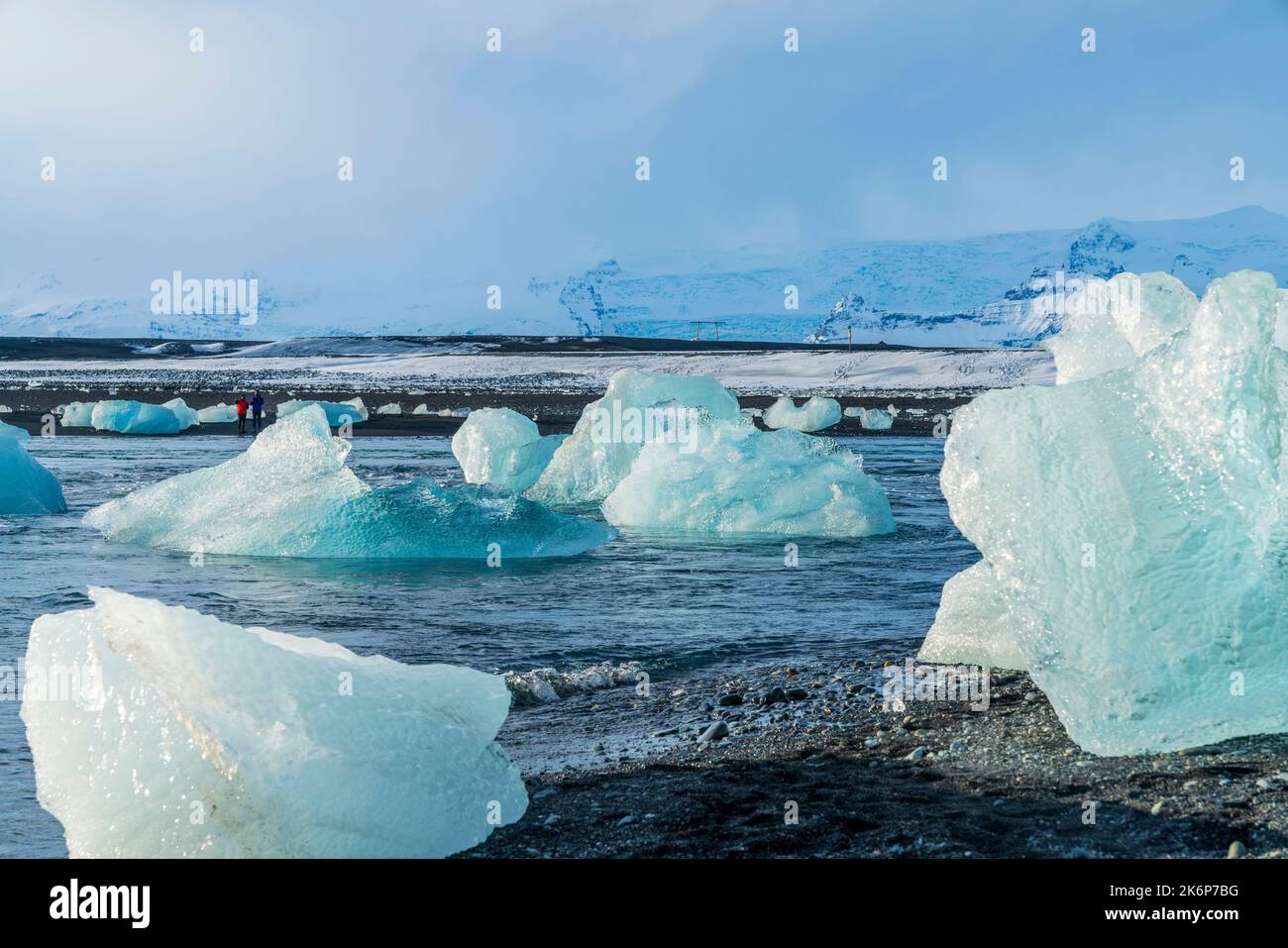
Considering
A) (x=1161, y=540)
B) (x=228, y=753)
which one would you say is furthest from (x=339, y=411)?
(x=228, y=753)

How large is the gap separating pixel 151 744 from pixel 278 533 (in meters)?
8.02

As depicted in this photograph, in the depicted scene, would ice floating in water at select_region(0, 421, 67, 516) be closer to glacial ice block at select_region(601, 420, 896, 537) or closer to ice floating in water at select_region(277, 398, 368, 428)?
glacial ice block at select_region(601, 420, 896, 537)

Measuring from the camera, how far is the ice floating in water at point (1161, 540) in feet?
18.3

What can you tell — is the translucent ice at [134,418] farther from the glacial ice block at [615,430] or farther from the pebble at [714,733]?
the pebble at [714,733]

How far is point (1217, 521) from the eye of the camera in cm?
566

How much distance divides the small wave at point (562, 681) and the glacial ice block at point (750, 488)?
21.1ft

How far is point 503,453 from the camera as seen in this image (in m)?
18.9

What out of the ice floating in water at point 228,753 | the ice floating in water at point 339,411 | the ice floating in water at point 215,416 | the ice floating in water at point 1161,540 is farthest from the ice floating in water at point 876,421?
the ice floating in water at point 228,753

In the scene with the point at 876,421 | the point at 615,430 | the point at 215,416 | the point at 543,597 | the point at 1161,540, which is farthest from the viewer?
the point at 215,416

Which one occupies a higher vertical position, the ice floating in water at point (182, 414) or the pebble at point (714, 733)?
the ice floating in water at point (182, 414)

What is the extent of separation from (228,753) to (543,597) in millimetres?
6271

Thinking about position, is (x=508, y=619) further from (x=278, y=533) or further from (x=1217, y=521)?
(x=1217, y=521)

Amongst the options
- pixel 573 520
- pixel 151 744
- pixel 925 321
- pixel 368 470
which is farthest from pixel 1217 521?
pixel 925 321

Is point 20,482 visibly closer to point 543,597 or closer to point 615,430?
point 615,430
